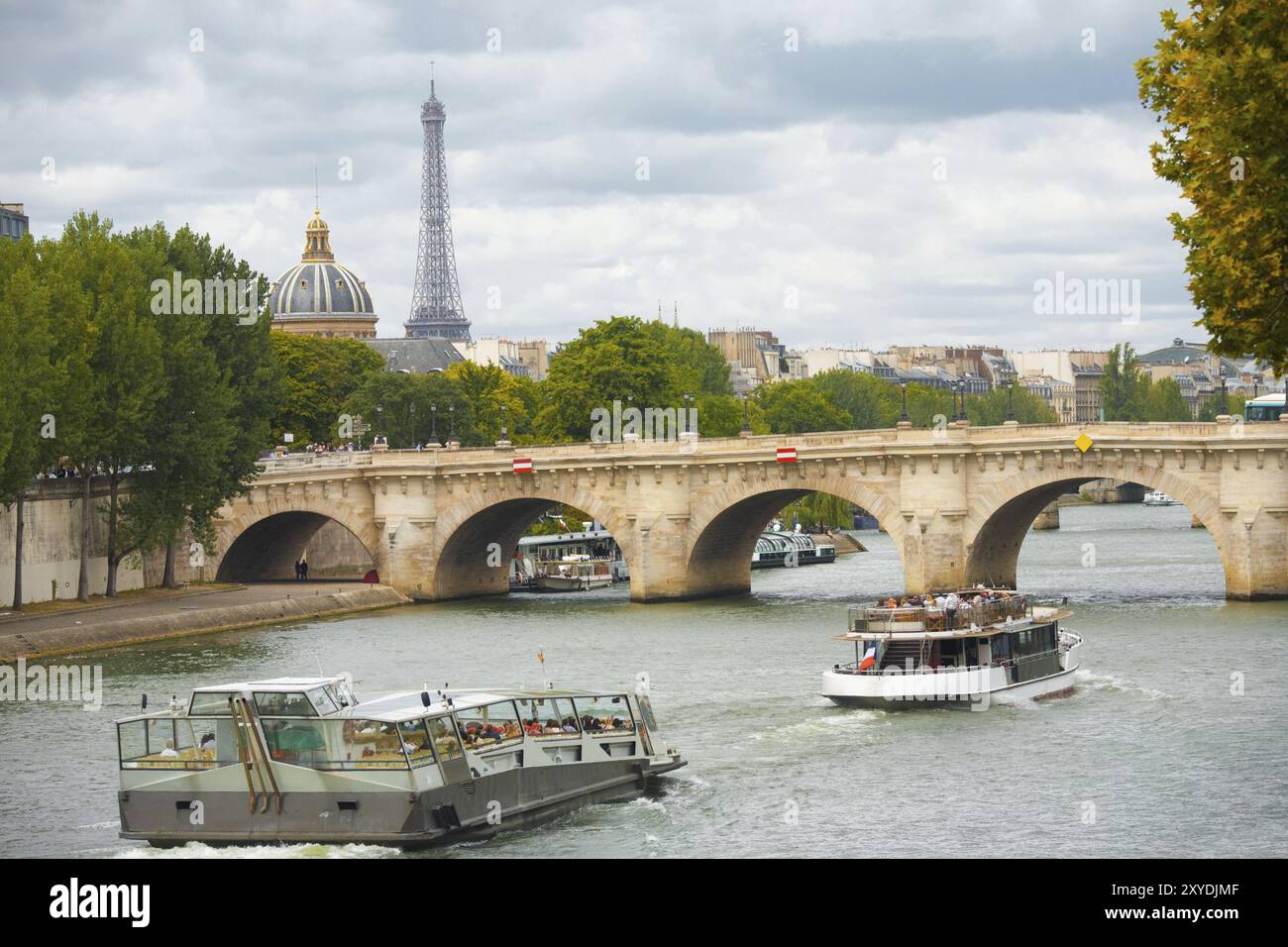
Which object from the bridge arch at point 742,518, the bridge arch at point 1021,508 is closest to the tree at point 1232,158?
the bridge arch at point 1021,508

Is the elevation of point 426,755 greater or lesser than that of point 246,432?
lesser

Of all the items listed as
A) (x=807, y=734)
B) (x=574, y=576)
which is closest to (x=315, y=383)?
(x=574, y=576)

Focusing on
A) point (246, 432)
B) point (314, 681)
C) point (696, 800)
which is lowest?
point (696, 800)

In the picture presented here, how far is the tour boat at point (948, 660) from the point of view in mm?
55094

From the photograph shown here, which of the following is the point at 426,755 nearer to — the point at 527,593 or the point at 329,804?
the point at 329,804

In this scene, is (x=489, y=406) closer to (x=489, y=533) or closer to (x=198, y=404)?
(x=489, y=533)

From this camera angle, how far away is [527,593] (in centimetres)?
9900

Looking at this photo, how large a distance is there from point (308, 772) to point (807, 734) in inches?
626

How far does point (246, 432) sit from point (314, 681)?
4884 centimetres

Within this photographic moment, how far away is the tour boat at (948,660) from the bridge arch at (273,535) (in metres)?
39.2

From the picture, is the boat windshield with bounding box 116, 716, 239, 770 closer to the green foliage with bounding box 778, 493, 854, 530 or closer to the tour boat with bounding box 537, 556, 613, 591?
the tour boat with bounding box 537, 556, 613, 591

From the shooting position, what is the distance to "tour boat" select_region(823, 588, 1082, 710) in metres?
55.1

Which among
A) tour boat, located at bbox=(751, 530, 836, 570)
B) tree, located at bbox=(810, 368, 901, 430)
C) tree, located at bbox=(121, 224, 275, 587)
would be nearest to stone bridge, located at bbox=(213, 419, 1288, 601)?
tree, located at bbox=(121, 224, 275, 587)
